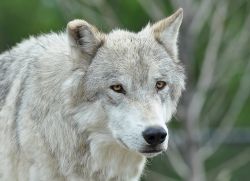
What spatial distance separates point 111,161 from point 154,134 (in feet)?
2.85

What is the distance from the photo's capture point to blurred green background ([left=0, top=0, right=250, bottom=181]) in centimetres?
1764

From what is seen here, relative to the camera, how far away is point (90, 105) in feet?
29.2

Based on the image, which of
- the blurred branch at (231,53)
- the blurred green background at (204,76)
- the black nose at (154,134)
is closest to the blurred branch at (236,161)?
the blurred green background at (204,76)

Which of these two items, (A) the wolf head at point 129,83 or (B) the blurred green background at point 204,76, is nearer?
(A) the wolf head at point 129,83

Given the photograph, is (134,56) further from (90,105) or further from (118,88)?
(90,105)

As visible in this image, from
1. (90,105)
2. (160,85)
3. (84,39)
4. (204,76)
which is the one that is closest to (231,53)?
(204,76)

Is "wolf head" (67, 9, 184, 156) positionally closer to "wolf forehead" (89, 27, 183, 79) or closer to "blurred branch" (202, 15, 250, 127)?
"wolf forehead" (89, 27, 183, 79)

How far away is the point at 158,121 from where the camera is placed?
853 cm

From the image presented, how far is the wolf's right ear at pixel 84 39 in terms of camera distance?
8.88m

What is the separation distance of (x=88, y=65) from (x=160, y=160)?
1288 cm

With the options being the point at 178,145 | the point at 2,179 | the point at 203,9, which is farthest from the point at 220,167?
the point at 2,179

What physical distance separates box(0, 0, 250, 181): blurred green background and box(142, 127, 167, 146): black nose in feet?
23.7

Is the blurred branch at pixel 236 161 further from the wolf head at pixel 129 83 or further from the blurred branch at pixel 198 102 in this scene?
the wolf head at pixel 129 83

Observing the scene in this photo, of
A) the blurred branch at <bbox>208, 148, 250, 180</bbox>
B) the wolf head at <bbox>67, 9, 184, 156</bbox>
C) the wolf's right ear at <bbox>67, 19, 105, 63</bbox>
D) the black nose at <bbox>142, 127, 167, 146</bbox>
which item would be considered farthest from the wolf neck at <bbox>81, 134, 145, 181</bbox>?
the blurred branch at <bbox>208, 148, 250, 180</bbox>
